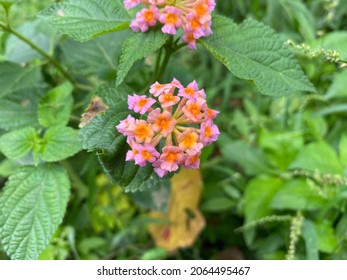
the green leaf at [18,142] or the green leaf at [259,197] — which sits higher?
the green leaf at [18,142]

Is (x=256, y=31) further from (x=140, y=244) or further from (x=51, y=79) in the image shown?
(x=140, y=244)

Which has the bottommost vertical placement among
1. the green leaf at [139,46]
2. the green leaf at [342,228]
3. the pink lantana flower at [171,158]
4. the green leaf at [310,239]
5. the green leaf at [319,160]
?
the green leaf at [310,239]

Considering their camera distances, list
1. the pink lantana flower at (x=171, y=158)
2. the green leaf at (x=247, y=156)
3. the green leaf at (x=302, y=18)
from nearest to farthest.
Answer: the pink lantana flower at (x=171, y=158)
the green leaf at (x=247, y=156)
the green leaf at (x=302, y=18)

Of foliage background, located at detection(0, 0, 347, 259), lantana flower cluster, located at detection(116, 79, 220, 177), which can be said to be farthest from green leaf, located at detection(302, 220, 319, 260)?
lantana flower cluster, located at detection(116, 79, 220, 177)

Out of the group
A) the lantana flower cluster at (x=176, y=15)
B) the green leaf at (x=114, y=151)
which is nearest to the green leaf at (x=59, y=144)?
the green leaf at (x=114, y=151)

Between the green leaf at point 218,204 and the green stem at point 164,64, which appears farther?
the green leaf at point 218,204

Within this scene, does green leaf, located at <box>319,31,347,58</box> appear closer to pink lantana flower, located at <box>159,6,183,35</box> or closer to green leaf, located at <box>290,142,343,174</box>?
green leaf, located at <box>290,142,343,174</box>

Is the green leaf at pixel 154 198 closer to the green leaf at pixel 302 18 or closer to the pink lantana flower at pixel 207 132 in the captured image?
the pink lantana flower at pixel 207 132

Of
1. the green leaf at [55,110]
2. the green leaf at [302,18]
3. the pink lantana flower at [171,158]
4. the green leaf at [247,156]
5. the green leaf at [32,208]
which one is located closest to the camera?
the pink lantana flower at [171,158]
